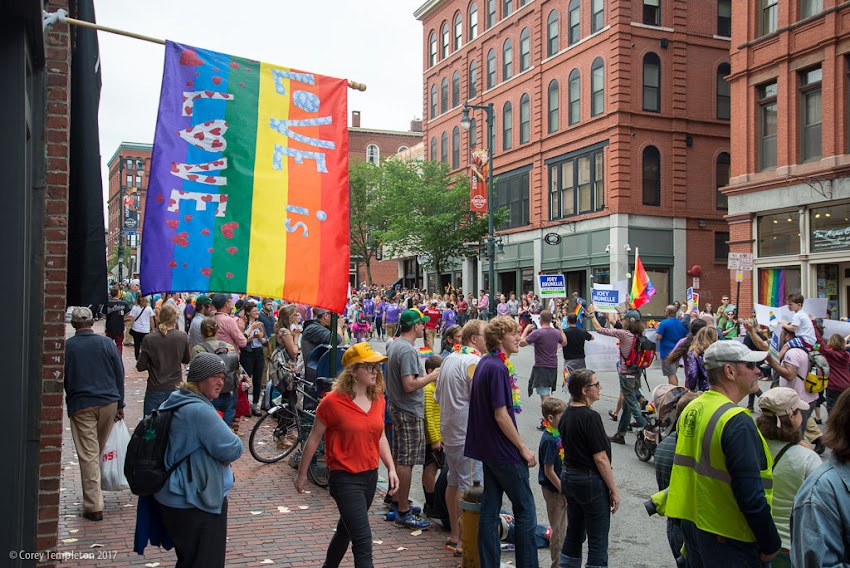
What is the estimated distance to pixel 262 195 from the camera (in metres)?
5.83

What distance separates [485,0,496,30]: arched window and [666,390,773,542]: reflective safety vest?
4183cm

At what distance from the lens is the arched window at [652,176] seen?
112 feet

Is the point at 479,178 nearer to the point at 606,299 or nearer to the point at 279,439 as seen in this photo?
the point at 606,299

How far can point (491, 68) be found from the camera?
43.6 meters

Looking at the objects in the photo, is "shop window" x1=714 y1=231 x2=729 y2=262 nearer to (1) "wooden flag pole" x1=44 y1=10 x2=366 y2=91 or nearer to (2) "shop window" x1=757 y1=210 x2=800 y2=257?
(2) "shop window" x1=757 y1=210 x2=800 y2=257

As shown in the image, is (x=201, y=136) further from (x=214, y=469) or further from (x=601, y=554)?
(x=601, y=554)

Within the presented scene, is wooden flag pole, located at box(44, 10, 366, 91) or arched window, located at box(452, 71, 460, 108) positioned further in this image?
Answer: arched window, located at box(452, 71, 460, 108)

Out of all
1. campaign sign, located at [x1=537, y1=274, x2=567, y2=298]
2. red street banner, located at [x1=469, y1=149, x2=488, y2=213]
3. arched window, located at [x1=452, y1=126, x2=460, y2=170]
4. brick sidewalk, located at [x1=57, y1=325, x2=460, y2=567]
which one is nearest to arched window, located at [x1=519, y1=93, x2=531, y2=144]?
red street banner, located at [x1=469, y1=149, x2=488, y2=213]

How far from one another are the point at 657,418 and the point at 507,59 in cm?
3633

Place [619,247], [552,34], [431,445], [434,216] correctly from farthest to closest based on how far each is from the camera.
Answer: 1. [434,216]
2. [552,34]
3. [619,247]
4. [431,445]

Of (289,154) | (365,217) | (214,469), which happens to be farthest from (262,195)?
(365,217)

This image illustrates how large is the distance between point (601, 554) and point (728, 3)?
3584cm

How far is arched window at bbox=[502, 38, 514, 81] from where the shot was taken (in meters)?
41.5

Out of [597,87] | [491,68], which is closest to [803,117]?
[597,87]
